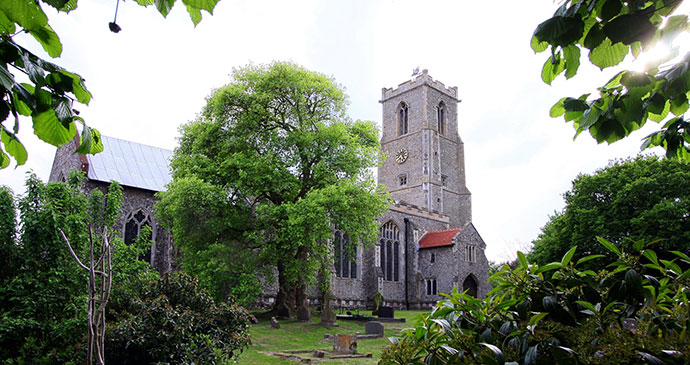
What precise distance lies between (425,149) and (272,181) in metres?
25.3

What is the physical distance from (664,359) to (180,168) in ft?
62.6

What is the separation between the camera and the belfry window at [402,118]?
147 ft

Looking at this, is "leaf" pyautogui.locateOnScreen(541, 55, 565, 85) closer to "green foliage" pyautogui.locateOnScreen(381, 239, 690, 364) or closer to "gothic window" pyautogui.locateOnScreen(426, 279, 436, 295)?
"green foliage" pyautogui.locateOnScreen(381, 239, 690, 364)

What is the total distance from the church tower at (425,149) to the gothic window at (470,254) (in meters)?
7.39

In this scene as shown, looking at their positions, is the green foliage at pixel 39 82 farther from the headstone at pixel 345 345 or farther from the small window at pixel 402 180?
the small window at pixel 402 180

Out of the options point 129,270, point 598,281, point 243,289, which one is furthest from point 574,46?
point 243,289

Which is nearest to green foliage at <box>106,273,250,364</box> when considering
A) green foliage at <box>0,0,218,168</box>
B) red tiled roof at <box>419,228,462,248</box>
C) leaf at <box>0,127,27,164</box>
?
leaf at <box>0,127,27,164</box>

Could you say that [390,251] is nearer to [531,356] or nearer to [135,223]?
[135,223]

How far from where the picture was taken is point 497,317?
2.78m

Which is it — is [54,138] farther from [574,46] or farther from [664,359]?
[664,359]

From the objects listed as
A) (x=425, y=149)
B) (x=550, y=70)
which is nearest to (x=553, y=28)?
(x=550, y=70)

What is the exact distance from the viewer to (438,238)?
33750 millimetres

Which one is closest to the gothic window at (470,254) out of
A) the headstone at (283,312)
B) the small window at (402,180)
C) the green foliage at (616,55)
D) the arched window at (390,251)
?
the arched window at (390,251)

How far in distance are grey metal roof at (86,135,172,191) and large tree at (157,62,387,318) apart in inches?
176
